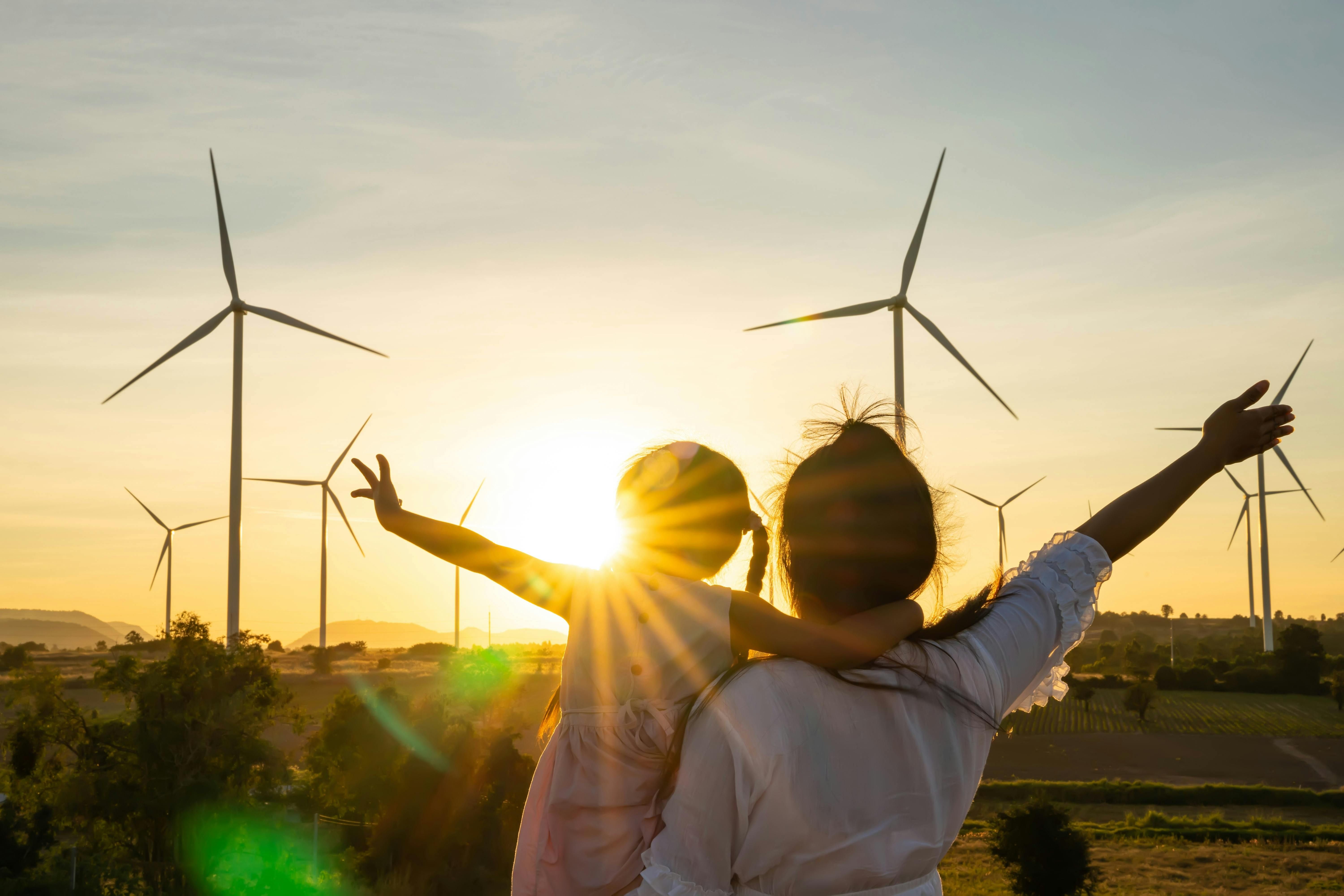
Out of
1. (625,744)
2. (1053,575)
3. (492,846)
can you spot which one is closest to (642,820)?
(625,744)

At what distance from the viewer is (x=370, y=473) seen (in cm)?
430

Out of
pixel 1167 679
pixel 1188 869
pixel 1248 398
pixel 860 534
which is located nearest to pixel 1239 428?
pixel 1248 398

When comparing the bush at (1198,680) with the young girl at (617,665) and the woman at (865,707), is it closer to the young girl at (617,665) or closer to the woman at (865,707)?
the woman at (865,707)

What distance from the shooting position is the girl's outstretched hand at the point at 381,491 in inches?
160

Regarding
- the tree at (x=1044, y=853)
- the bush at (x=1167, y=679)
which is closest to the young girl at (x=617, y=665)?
the tree at (x=1044, y=853)

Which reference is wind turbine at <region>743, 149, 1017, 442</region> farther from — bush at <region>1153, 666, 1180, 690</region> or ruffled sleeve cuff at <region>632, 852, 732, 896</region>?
bush at <region>1153, 666, 1180, 690</region>

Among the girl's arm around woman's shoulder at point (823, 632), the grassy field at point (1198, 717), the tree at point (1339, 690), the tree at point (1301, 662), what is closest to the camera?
the girl's arm around woman's shoulder at point (823, 632)

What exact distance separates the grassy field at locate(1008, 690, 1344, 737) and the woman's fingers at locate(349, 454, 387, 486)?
110772 mm

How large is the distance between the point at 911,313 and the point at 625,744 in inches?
1565

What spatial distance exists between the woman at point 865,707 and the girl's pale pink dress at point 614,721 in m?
0.34

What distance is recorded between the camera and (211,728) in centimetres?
4219

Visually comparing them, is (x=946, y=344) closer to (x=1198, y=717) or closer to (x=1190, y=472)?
(x=1190, y=472)

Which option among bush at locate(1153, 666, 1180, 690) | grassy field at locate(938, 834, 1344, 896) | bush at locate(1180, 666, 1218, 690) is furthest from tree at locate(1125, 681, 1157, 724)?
grassy field at locate(938, 834, 1344, 896)

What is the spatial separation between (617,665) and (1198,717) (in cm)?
13284
